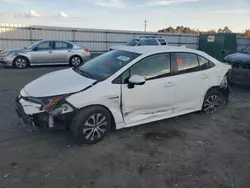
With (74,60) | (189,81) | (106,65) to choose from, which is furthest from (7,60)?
(189,81)

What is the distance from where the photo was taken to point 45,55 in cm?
1162

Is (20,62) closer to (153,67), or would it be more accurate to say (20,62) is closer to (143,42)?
(143,42)

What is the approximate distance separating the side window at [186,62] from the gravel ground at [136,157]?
1.11m

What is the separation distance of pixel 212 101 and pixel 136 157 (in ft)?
8.92

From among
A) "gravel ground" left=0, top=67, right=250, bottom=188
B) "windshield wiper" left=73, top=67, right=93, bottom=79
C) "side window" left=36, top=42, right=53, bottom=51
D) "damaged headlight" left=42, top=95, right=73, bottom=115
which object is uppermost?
"side window" left=36, top=42, right=53, bottom=51

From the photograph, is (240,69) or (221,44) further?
(221,44)

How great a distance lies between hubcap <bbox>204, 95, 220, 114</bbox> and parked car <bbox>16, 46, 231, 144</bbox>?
0.03 meters

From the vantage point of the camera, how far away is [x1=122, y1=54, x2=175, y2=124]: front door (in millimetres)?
Answer: 4070

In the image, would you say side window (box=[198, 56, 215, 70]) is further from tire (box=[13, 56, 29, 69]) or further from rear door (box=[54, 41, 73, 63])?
tire (box=[13, 56, 29, 69])

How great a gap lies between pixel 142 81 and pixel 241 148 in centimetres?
200

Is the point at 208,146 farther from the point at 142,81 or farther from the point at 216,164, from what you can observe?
the point at 142,81

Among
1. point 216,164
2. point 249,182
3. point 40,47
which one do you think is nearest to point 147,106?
point 216,164

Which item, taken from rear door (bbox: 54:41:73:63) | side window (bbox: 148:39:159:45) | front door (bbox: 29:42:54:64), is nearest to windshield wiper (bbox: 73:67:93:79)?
front door (bbox: 29:42:54:64)

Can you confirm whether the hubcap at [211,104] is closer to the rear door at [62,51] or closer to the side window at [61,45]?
the rear door at [62,51]
